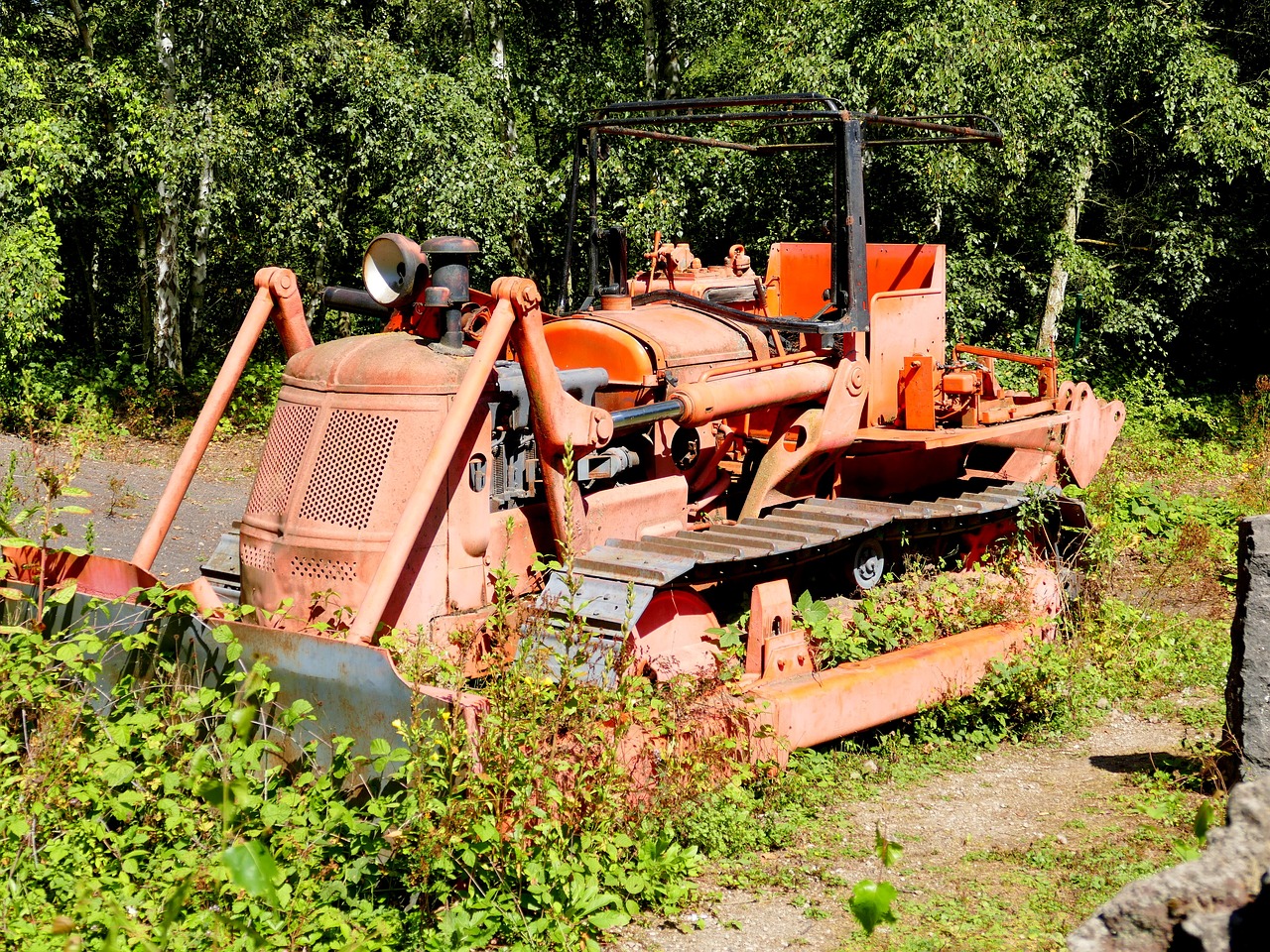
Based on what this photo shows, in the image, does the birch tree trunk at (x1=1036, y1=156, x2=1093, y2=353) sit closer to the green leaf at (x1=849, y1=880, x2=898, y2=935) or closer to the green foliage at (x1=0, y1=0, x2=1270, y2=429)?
the green foliage at (x1=0, y1=0, x2=1270, y2=429)

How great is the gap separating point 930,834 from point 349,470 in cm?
276

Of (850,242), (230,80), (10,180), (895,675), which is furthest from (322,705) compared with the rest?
(230,80)

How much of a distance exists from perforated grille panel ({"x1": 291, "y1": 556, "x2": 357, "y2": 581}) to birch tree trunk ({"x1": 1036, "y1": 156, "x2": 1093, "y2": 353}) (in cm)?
1258

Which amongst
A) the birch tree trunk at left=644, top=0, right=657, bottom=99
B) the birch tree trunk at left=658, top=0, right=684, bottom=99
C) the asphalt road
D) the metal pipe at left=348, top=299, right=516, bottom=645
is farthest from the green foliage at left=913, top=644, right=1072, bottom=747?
the birch tree trunk at left=658, top=0, right=684, bottom=99

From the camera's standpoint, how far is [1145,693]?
6.88 m

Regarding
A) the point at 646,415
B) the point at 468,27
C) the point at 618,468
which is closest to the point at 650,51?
the point at 468,27

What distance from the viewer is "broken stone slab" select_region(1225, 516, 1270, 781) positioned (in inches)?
203

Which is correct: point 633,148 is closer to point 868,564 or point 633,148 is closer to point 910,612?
point 868,564

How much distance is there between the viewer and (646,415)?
5.67 m

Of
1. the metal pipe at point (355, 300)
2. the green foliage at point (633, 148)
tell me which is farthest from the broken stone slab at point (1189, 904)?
the green foliage at point (633, 148)

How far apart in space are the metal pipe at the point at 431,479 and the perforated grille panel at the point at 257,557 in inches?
23.2

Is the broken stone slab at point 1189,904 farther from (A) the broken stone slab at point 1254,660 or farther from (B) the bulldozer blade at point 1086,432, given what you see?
(B) the bulldozer blade at point 1086,432

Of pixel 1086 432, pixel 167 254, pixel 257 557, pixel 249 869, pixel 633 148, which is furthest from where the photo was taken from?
pixel 167 254

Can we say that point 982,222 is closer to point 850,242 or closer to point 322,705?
Result: point 850,242
